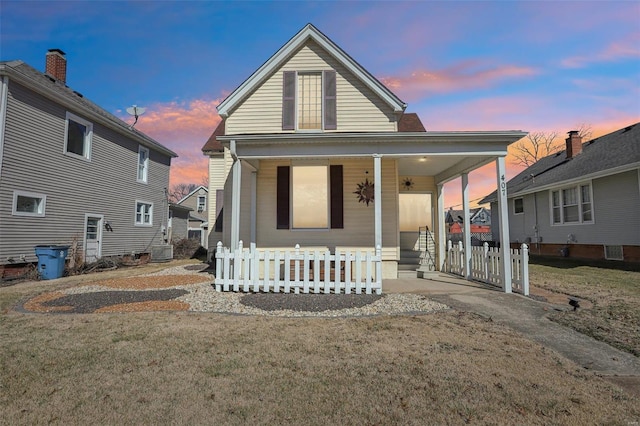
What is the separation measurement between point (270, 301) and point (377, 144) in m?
4.67

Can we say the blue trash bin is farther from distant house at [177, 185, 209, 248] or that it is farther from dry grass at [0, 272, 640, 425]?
distant house at [177, 185, 209, 248]

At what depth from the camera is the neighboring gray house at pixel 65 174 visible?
11.0 meters

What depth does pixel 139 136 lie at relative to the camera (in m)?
17.7

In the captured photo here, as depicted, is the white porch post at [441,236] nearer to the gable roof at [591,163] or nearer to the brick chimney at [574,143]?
the gable roof at [591,163]

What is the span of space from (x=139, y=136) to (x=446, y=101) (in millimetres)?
15787

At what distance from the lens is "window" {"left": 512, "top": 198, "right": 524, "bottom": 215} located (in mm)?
20141

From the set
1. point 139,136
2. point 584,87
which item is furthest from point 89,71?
point 584,87

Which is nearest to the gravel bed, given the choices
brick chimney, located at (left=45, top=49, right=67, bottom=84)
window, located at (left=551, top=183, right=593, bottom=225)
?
window, located at (left=551, top=183, right=593, bottom=225)

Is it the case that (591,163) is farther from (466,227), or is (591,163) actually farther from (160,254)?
(160,254)

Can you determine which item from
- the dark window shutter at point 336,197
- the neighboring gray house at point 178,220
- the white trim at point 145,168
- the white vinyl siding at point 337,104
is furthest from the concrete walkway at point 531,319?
the neighboring gray house at point 178,220

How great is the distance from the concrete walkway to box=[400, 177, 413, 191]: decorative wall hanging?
12.5 feet

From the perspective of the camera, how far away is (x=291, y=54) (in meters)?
11.0

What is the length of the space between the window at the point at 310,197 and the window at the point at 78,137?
33.1 feet

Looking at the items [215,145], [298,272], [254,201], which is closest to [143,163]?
[215,145]
